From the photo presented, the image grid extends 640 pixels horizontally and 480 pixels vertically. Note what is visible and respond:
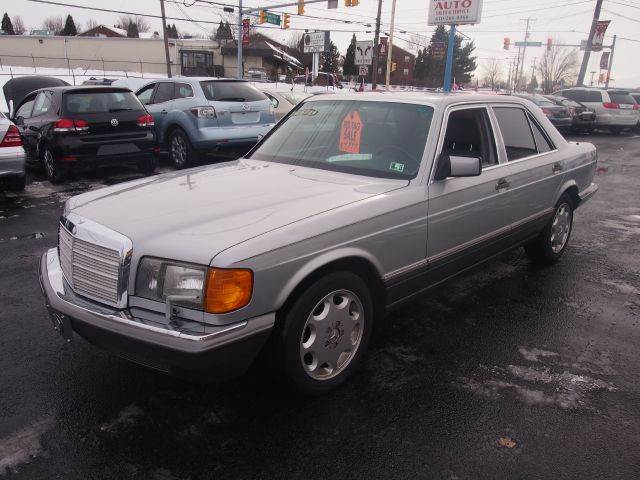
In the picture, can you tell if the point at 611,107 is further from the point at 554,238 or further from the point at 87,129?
the point at 87,129

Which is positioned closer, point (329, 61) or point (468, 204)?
A: point (468, 204)

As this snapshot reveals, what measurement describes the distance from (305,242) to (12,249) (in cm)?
414

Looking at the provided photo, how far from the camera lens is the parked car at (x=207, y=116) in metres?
9.27

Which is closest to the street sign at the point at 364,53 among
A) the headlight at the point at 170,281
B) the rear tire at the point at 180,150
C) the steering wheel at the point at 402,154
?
the rear tire at the point at 180,150

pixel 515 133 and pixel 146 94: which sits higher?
pixel 515 133

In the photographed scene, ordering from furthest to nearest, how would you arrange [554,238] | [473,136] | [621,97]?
1. [621,97]
2. [554,238]
3. [473,136]

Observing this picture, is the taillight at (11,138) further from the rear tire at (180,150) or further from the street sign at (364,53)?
the street sign at (364,53)

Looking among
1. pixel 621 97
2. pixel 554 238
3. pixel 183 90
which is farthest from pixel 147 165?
Answer: pixel 621 97

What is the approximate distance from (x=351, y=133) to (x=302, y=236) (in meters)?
1.37

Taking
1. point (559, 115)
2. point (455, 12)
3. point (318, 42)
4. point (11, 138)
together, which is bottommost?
point (559, 115)

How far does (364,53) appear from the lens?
2739 cm

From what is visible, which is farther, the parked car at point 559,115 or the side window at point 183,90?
the parked car at point 559,115

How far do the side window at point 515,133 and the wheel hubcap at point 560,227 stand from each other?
840 millimetres

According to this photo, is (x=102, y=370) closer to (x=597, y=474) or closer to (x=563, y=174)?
(x=597, y=474)
